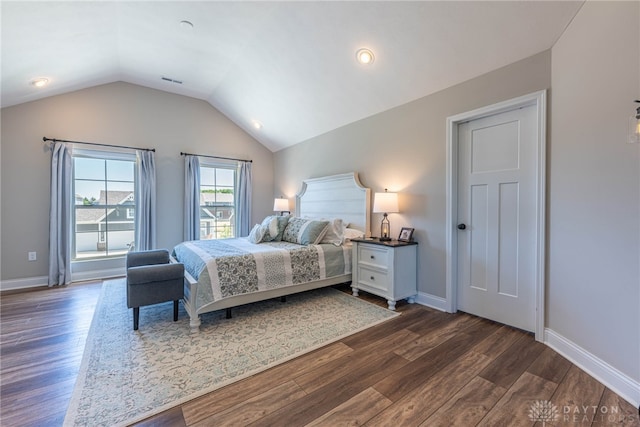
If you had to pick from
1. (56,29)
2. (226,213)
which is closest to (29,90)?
(56,29)

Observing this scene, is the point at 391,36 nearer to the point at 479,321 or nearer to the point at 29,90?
the point at 479,321

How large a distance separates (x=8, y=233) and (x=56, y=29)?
2.98m

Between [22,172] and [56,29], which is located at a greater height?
[56,29]

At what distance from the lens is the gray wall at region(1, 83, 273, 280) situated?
3.80 metres

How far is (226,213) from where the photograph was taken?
224 inches

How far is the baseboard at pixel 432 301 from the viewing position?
296 cm

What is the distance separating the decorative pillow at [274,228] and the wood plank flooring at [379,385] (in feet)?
6.32

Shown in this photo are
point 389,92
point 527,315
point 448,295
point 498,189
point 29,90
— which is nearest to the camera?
point 527,315

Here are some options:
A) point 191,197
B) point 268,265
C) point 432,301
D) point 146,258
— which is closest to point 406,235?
point 432,301

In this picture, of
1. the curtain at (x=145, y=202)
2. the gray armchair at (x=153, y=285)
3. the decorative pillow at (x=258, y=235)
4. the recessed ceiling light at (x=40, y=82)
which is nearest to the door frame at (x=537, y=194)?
the decorative pillow at (x=258, y=235)

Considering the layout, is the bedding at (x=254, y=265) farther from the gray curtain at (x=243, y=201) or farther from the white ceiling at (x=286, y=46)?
the white ceiling at (x=286, y=46)

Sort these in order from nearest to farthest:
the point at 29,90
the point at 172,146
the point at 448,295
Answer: the point at 448,295 → the point at 29,90 → the point at 172,146

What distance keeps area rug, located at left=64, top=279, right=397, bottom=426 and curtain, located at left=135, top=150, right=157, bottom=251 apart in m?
1.38

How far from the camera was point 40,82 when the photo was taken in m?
3.45
